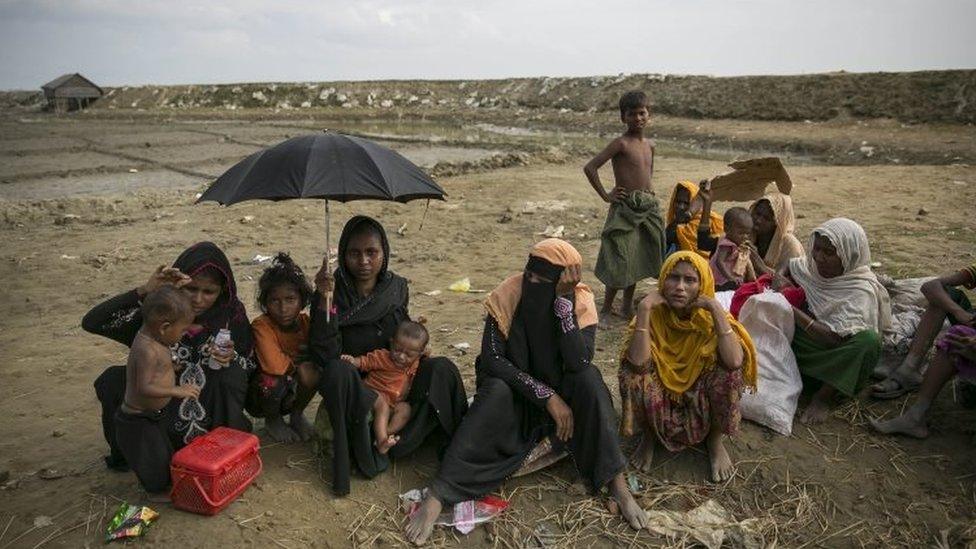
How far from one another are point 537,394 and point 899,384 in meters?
2.34

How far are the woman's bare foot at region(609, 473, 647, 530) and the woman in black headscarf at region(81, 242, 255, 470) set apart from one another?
→ 1.88 meters

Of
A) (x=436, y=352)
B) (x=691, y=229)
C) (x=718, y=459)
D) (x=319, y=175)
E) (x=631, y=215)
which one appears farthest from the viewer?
(x=691, y=229)

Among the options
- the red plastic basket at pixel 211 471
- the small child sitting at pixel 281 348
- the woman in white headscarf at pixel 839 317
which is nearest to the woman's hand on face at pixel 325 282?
the small child sitting at pixel 281 348

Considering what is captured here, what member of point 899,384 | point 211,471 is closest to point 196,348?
point 211,471

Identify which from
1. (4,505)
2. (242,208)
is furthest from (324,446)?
(242,208)

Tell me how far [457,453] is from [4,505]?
2.13 m

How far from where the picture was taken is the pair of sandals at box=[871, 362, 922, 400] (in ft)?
12.0

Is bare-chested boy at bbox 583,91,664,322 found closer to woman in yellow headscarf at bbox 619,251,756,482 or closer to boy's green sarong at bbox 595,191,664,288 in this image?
boy's green sarong at bbox 595,191,664,288

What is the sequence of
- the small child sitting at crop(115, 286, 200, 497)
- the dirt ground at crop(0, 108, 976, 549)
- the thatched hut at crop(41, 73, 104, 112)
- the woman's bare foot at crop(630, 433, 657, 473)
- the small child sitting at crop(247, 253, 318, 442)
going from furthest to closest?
the thatched hut at crop(41, 73, 104, 112)
the woman's bare foot at crop(630, 433, 657, 473)
the small child sitting at crop(247, 253, 318, 442)
the dirt ground at crop(0, 108, 976, 549)
the small child sitting at crop(115, 286, 200, 497)

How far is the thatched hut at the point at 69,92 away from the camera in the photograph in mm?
41188

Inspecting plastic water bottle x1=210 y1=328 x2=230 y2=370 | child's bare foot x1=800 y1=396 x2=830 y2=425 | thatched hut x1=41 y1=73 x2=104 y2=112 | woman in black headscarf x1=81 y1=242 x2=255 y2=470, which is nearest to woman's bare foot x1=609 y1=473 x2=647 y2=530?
child's bare foot x1=800 y1=396 x2=830 y2=425

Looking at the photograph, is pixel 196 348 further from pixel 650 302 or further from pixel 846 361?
pixel 846 361

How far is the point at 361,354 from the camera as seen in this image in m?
3.36

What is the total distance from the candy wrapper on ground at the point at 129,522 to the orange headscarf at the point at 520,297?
1.74 meters
